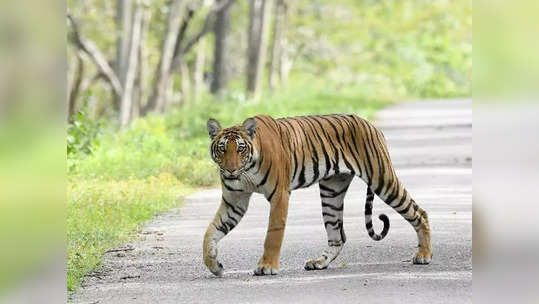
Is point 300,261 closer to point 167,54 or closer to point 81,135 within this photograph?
point 81,135

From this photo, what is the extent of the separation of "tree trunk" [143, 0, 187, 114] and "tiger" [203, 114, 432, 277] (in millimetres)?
17406

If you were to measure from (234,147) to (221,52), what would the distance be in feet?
81.2

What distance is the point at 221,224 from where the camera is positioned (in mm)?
8406

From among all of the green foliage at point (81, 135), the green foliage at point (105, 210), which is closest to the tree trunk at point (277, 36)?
the green foliage at point (81, 135)

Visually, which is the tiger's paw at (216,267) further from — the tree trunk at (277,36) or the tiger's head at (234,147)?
the tree trunk at (277,36)

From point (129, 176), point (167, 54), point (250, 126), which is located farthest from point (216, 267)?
point (167, 54)

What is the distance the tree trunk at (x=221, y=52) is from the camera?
32.5 metres

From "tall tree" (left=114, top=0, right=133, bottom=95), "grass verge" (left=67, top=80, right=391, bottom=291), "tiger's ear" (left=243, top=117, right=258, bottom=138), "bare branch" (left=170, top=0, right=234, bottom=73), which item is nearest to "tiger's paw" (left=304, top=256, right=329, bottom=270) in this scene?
"tiger's ear" (left=243, top=117, right=258, bottom=138)

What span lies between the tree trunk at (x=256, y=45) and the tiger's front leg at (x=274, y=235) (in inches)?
909

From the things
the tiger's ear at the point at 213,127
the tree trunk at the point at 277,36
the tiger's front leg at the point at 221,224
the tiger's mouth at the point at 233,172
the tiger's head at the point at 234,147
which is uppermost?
the tree trunk at the point at 277,36

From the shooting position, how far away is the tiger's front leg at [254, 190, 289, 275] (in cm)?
825
